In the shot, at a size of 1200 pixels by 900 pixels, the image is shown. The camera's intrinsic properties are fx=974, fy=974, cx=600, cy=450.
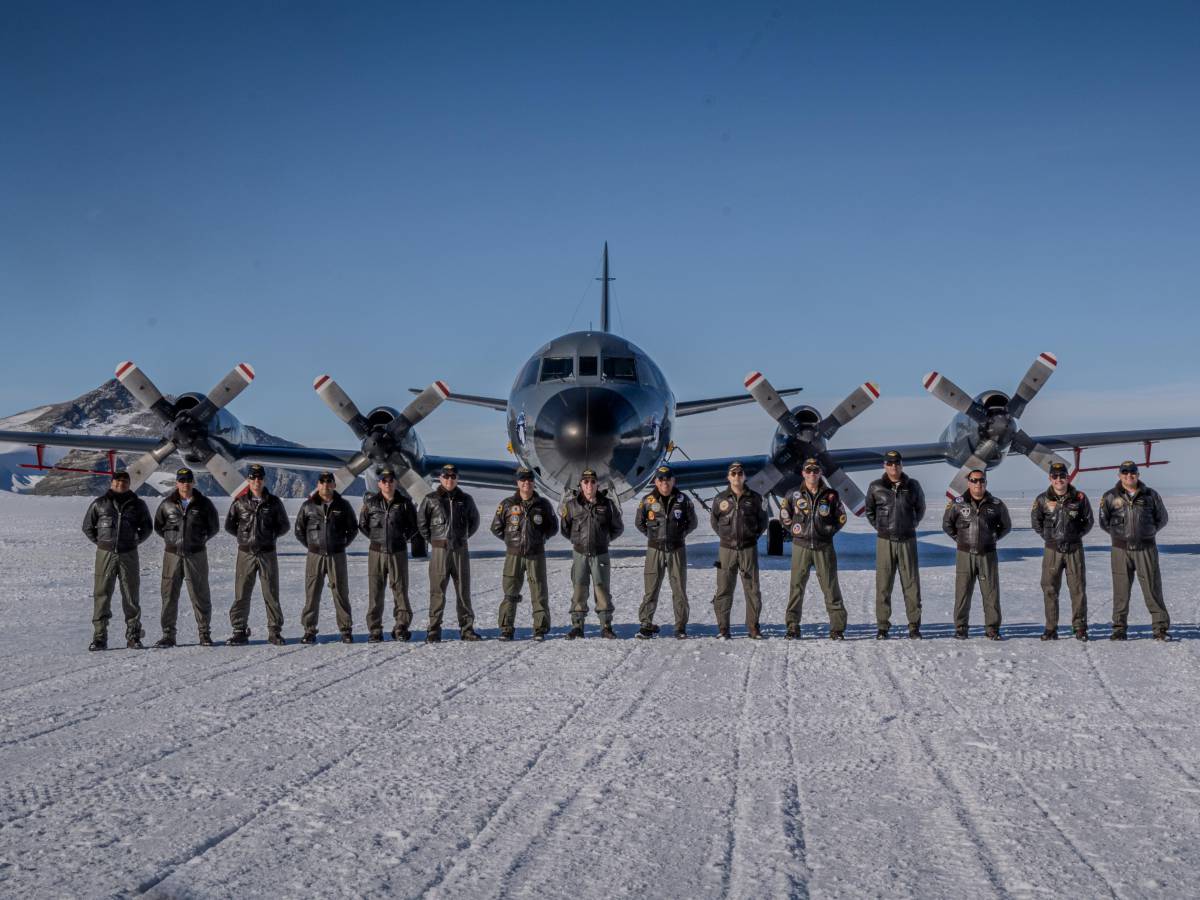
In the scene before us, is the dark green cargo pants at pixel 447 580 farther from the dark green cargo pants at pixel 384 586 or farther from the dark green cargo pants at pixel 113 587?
the dark green cargo pants at pixel 113 587

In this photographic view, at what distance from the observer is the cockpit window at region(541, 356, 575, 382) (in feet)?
55.8

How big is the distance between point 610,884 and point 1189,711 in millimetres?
4594

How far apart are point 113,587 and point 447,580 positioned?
3098mm

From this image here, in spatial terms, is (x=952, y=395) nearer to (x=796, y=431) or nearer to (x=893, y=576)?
(x=796, y=431)

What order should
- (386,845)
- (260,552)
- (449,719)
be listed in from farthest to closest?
(260,552) < (449,719) < (386,845)

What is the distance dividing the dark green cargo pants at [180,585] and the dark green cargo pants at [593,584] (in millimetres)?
3523

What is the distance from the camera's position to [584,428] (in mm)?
15586

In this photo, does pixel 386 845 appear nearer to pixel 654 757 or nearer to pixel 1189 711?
pixel 654 757

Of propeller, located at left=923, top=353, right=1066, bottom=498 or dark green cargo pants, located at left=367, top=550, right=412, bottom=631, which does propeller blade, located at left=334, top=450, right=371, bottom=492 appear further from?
propeller, located at left=923, top=353, right=1066, bottom=498

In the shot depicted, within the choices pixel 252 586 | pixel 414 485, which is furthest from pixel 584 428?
pixel 252 586

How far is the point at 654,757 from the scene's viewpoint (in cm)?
516

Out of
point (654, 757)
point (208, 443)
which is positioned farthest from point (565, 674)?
point (208, 443)

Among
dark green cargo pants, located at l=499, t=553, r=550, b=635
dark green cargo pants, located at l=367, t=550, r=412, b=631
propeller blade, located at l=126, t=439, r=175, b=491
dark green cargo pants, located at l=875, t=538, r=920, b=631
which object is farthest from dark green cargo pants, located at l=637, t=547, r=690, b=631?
propeller blade, located at l=126, t=439, r=175, b=491

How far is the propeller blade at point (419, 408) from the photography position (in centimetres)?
1770
